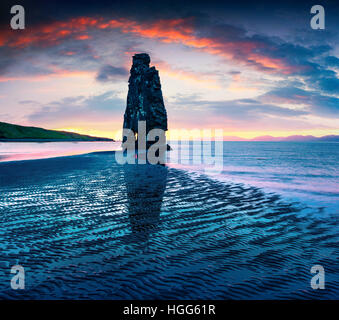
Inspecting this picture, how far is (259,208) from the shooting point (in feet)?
44.1

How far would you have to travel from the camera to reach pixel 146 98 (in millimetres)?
84188

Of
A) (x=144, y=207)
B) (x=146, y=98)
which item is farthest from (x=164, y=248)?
(x=146, y=98)

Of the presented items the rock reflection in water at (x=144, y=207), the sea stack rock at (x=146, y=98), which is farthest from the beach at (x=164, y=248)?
the sea stack rock at (x=146, y=98)

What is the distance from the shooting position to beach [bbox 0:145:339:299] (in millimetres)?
5617

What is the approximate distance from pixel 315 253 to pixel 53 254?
7497 millimetres

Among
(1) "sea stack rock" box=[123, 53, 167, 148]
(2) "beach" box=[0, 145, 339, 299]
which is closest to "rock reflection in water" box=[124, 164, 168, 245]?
(2) "beach" box=[0, 145, 339, 299]

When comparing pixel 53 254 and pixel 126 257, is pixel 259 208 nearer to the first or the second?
pixel 126 257

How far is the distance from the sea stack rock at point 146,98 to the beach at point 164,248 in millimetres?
69595

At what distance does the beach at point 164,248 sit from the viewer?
5.62 meters

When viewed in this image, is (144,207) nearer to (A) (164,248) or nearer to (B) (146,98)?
(A) (164,248)

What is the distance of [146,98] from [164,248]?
7996 cm
